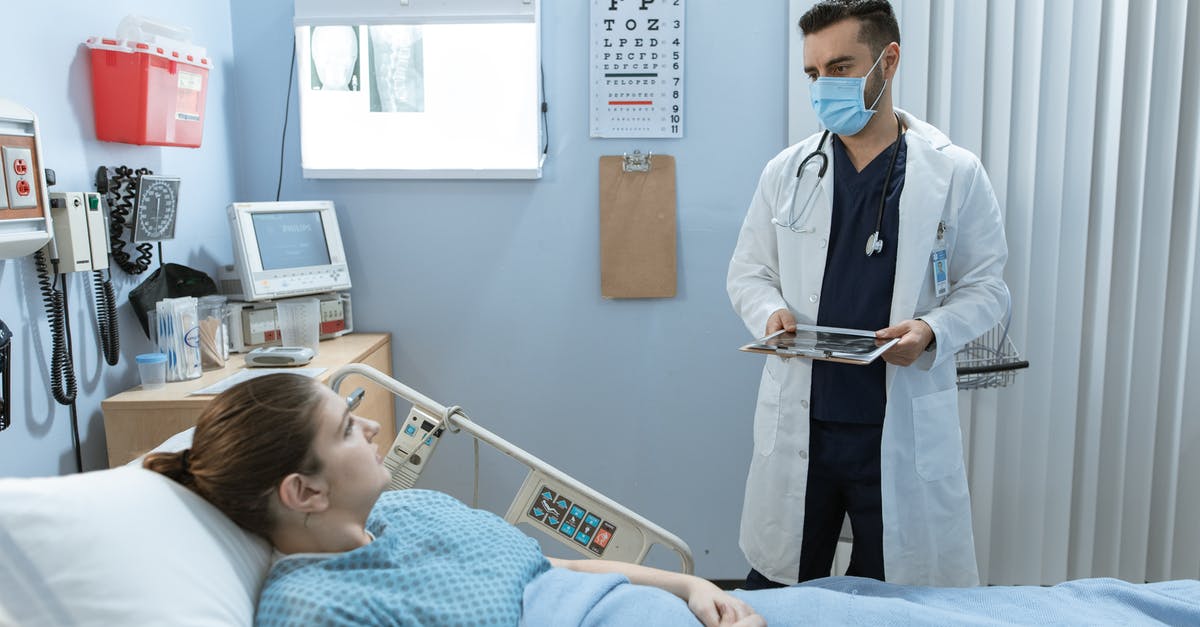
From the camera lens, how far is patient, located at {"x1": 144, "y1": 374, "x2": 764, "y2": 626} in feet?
3.86

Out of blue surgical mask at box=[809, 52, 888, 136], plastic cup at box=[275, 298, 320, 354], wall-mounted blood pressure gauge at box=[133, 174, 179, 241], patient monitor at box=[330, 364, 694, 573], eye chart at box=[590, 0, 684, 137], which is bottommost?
patient monitor at box=[330, 364, 694, 573]

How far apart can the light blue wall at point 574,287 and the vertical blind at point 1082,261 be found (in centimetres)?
24

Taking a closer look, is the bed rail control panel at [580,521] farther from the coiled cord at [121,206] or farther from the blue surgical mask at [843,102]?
the coiled cord at [121,206]

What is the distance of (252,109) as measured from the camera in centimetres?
258

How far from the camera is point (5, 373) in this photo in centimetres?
156

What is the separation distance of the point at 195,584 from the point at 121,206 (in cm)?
120

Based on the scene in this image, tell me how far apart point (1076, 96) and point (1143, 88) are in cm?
18

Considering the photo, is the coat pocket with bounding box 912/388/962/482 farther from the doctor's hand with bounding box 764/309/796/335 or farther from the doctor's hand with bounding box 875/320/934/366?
the doctor's hand with bounding box 764/309/796/335

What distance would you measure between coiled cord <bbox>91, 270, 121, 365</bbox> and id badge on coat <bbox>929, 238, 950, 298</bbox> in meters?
1.75

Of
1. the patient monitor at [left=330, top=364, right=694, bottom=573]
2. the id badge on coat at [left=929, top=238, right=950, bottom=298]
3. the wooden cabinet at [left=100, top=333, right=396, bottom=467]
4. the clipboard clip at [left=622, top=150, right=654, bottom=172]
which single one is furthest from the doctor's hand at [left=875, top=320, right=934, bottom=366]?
the wooden cabinet at [left=100, top=333, right=396, bottom=467]

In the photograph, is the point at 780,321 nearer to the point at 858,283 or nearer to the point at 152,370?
the point at 858,283

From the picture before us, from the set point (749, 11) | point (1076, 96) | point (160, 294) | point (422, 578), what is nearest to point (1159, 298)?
point (1076, 96)

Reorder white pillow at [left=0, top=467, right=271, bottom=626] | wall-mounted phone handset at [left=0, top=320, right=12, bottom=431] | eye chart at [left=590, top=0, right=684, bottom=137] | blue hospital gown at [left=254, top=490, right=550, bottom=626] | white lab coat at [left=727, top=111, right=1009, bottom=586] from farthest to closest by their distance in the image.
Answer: eye chart at [left=590, top=0, right=684, bottom=137] < white lab coat at [left=727, top=111, right=1009, bottom=586] < wall-mounted phone handset at [left=0, top=320, right=12, bottom=431] < blue hospital gown at [left=254, top=490, right=550, bottom=626] < white pillow at [left=0, top=467, right=271, bottom=626]

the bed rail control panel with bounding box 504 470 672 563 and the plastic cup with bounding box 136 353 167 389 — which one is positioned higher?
the plastic cup with bounding box 136 353 167 389
